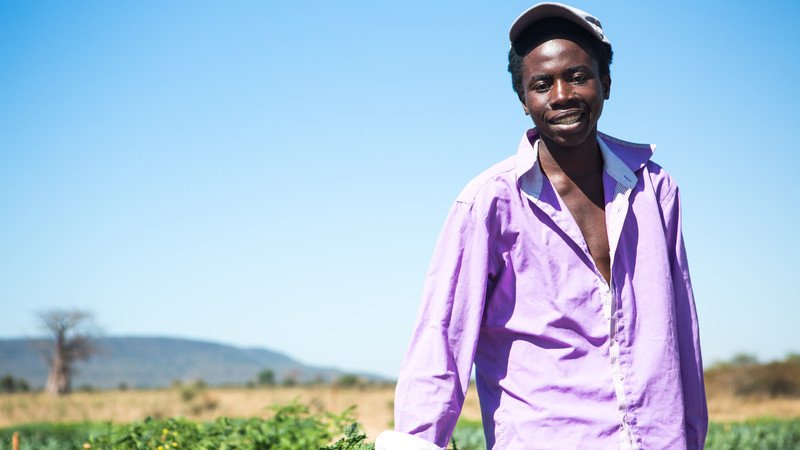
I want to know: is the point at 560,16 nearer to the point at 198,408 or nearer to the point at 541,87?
the point at 541,87

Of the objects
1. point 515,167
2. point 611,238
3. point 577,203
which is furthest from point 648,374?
point 515,167

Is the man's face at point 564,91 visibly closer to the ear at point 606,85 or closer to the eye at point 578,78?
the eye at point 578,78

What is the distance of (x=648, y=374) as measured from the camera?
1.93m

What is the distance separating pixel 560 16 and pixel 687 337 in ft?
3.13

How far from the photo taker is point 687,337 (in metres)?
2.14

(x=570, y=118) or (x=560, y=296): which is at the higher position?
(x=570, y=118)

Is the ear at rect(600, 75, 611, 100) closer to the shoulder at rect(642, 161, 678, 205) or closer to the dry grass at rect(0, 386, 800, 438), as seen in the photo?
the shoulder at rect(642, 161, 678, 205)

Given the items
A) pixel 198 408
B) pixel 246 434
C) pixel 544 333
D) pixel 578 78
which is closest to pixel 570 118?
pixel 578 78

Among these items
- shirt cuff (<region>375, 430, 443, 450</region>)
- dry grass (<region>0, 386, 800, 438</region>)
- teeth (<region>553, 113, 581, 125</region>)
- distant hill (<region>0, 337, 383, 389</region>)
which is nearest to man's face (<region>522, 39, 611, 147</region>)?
teeth (<region>553, 113, 581, 125</region>)

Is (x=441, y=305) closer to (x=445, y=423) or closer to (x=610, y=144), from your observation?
(x=445, y=423)

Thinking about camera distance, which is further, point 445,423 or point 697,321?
point 697,321

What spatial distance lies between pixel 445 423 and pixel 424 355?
0.55ft

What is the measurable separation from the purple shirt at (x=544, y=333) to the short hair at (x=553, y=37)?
274 millimetres

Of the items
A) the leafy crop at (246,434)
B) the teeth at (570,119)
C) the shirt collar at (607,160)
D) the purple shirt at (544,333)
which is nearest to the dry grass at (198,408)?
the leafy crop at (246,434)
